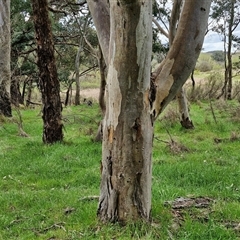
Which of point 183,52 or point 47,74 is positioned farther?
point 47,74

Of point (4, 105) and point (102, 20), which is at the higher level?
point (102, 20)

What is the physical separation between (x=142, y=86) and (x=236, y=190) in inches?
99.0

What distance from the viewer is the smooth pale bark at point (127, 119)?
10.0 ft

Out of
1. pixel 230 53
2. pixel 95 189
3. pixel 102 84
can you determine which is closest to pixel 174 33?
pixel 102 84

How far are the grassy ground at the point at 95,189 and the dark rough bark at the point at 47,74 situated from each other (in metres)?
0.43

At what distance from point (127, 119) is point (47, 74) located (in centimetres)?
522

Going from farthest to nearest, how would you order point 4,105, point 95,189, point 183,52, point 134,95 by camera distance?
point 4,105
point 95,189
point 183,52
point 134,95

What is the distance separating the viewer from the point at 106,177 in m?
3.53

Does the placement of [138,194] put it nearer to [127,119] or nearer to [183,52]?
[127,119]

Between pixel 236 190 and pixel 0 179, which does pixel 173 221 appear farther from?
pixel 0 179

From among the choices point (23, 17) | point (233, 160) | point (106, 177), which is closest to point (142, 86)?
point (106, 177)

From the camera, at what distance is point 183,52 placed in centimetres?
338

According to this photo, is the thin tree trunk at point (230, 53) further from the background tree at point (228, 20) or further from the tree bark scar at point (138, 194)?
the tree bark scar at point (138, 194)

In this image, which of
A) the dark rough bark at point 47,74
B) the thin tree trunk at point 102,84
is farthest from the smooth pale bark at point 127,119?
the dark rough bark at point 47,74
